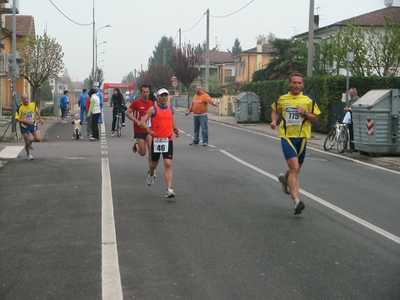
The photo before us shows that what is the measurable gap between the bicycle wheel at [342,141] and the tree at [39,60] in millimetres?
25257

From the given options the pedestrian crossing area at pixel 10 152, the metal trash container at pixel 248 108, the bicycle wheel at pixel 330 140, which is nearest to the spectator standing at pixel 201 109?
the bicycle wheel at pixel 330 140

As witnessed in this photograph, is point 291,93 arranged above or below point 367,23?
below

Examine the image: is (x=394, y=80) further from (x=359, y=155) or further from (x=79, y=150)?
(x=79, y=150)

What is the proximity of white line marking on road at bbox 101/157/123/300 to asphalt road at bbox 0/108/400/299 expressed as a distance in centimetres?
2

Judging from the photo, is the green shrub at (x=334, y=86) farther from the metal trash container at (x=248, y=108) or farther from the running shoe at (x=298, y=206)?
the running shoe at (x=298, y=206)

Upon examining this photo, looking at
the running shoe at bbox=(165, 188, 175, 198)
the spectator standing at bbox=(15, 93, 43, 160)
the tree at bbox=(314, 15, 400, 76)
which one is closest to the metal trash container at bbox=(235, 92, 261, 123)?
the tree at bbox=(314, 15, 400, 76)

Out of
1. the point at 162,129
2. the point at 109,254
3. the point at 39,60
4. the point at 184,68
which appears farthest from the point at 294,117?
the point at 184,68

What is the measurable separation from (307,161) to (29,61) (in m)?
27.9

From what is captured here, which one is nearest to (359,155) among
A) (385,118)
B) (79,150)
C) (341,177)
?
(385,118)

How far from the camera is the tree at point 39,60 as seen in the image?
41.6 meters

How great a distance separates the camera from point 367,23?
166 ft

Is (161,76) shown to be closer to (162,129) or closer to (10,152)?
(10,152)

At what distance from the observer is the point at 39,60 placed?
41.8 meters

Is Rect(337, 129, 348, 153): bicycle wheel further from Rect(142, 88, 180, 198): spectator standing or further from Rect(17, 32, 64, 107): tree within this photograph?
Rect(17, 32, 64, 107): tree
